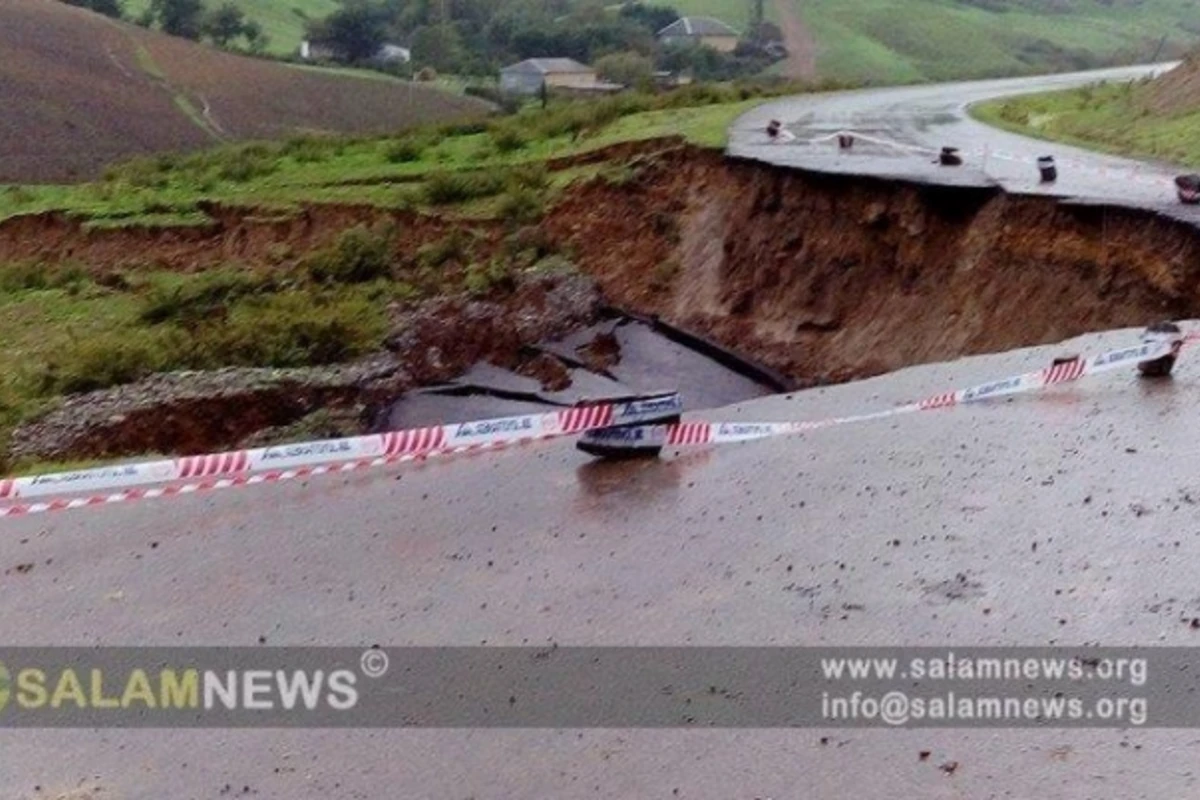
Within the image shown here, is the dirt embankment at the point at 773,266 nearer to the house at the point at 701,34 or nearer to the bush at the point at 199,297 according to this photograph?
the bush at the point at 199,297

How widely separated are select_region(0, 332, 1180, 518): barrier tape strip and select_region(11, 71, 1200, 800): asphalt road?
0.25 meters

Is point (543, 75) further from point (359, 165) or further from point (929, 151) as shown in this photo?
point (929, 151)

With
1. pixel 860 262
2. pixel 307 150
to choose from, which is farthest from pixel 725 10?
pixel 860 262

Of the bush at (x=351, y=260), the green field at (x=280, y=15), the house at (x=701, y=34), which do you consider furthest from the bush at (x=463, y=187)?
the house at (x=701, y=34)

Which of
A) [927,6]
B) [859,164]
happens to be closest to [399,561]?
[859,164]

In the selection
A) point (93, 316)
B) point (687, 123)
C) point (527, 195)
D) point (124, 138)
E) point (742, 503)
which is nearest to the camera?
point (742, 503)

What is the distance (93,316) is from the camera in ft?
67.7

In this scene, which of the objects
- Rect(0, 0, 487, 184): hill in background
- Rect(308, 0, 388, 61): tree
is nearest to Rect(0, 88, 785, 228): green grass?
Rect(0, 0, 487, 184): hill in background

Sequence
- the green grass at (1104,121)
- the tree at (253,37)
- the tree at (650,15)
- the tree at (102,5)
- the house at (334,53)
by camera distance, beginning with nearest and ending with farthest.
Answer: the green grass at (1104,121), the tree at (102,5), the tree at (253,37), the house at (334,53), the tree at (650,15)

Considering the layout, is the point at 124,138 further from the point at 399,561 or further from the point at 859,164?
the point at 399,561

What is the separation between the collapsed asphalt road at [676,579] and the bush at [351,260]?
1006 cm

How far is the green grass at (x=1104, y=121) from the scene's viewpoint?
1950cm

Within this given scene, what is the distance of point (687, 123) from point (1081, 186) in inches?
392

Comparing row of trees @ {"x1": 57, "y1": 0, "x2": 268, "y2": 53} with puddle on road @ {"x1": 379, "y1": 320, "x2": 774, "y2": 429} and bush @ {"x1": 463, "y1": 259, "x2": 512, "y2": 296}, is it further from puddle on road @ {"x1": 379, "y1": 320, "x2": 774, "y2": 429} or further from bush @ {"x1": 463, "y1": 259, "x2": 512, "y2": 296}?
puddle on road @ {"x1": 379, "y1": 320, "x2": 774, "y2": 429}
